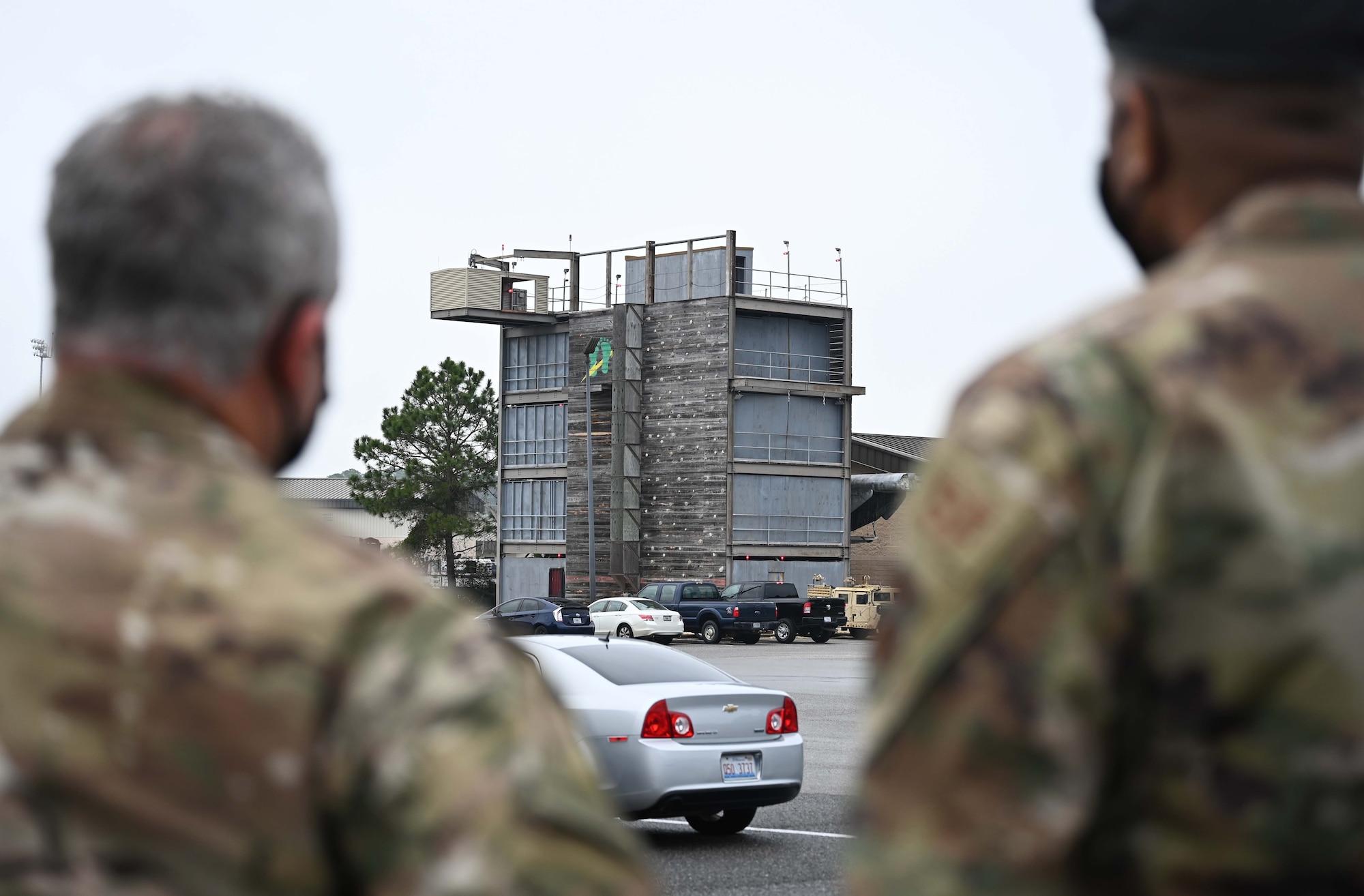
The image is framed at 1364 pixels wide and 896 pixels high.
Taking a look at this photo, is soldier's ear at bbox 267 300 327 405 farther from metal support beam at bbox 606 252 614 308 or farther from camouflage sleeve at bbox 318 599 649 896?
metal support beam at bbox 606 252 614 308

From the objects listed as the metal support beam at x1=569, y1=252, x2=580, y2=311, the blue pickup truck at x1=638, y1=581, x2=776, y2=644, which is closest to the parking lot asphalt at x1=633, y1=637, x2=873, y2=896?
the blue pickup truck at x1=638, y1=581, x2=776, y2=644

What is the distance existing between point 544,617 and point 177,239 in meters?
39.3

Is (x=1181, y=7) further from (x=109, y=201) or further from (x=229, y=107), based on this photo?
(x=109, y=201)

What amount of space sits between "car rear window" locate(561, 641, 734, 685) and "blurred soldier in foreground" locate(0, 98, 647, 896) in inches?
366

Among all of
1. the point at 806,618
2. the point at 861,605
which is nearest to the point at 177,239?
the point at 806,618

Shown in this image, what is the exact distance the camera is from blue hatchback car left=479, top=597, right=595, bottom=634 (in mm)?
40250

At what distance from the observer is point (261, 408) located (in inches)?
63.7

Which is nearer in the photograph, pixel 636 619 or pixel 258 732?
pixel 258 732

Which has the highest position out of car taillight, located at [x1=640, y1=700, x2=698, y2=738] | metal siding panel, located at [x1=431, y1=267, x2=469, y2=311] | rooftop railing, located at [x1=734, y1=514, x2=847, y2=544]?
metal siding panel, located at [x1=431, y1=267, x2=469, y2=311]

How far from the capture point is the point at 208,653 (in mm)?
1424

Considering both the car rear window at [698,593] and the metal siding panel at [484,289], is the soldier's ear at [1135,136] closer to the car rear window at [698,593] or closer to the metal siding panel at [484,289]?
the car rear window at [698,593]

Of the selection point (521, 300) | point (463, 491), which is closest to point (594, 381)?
point (521, 300)

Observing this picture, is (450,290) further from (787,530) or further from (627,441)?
(787,530)

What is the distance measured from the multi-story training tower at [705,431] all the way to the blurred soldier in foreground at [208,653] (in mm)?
50599
